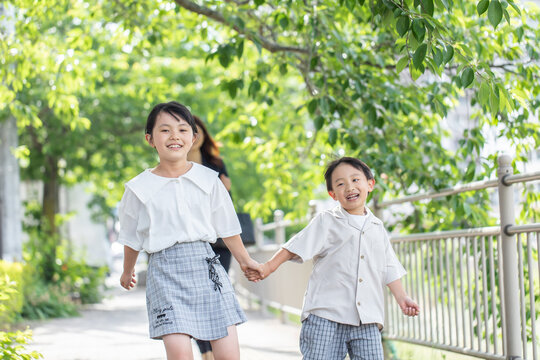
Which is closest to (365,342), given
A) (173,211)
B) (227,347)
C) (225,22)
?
(227,347)

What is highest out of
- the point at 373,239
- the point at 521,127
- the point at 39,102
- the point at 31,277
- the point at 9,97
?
the point at 39,102

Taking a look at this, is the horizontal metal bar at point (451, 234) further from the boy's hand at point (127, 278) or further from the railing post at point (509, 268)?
the boy's hand at point (127, 278)

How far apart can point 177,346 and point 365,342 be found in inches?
39.3

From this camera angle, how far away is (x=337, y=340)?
364cm

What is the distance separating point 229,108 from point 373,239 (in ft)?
15.6

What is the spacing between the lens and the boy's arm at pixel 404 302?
361 centimetres

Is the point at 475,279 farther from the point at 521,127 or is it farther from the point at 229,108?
the point at 229,108

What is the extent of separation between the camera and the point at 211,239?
3.41 m

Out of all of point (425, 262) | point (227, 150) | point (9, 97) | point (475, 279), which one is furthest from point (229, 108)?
point (227, 150)

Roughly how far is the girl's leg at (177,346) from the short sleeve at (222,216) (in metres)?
0.56

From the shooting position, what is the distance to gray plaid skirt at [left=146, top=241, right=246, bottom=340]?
3.20 meters

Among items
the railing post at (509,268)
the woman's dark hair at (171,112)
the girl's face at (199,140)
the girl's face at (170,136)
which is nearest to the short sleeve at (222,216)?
the girl's face at (170,136)

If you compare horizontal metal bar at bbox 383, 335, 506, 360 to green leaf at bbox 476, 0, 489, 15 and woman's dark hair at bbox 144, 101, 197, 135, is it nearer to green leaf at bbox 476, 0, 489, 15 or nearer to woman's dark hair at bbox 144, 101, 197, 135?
green leaf at bbox 476, 0, 489, 15

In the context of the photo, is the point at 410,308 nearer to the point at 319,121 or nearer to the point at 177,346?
the point at 177,346
